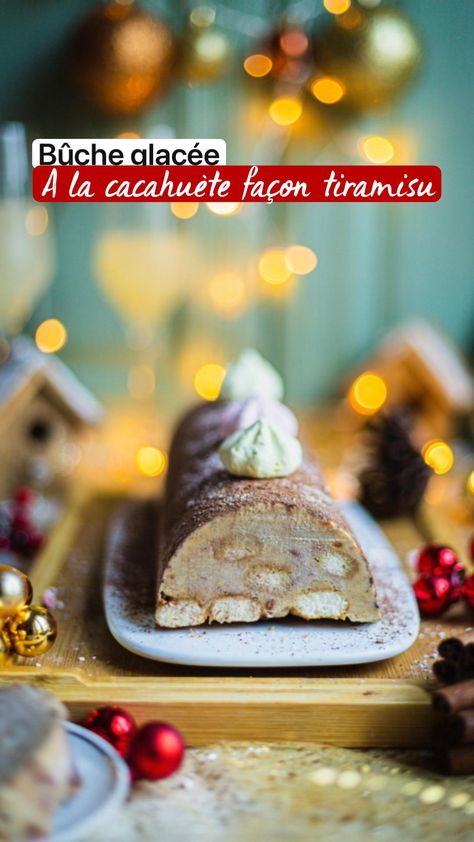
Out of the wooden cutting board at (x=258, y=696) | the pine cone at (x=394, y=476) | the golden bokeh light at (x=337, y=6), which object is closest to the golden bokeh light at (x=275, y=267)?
the golden bokeh light at (x=337, y=6)

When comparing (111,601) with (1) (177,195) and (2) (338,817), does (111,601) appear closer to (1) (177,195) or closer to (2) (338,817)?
(2) (338,817)

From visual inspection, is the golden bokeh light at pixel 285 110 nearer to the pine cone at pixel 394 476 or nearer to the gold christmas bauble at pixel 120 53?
the gold christmas bauble at pixel 120 53

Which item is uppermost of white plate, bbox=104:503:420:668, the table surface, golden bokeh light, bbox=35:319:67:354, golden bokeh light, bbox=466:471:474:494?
golden bokeh light, bbox=35:319:67:354

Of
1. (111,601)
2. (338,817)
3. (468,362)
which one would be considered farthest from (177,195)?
(468,362)

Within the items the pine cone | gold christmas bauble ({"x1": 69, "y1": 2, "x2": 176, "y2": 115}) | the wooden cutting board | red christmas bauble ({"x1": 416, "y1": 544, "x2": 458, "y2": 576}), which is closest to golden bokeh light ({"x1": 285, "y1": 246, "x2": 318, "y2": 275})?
gold christmas bauble ({"x1": 69, "y1": 2, "x2": 176, "y2": 115})

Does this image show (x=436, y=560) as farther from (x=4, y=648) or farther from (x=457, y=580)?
(x=4, y=648)

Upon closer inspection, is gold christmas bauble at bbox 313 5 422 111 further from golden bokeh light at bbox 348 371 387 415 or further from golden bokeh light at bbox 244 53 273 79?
golden bokeh light at bbox 348 371 387 415

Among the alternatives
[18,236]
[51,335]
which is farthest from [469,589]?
[51,335]
